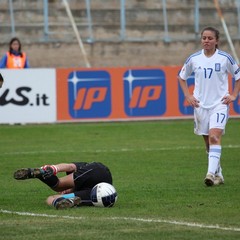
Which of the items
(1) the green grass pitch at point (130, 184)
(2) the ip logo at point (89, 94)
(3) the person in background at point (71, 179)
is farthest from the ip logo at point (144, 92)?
(3) the person in background at point (71, 179)

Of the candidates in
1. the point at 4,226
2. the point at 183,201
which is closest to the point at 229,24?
the point at 183,201

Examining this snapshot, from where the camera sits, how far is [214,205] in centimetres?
1052

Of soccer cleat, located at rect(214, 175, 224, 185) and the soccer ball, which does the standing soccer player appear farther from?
the soccer ball

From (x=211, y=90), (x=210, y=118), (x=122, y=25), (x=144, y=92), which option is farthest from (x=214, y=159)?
(x=122, y=25)

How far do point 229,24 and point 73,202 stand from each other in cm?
2153

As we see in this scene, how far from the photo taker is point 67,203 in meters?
10.3

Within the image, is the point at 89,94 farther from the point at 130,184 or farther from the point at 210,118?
the point at 130,184

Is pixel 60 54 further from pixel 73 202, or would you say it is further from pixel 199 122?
pixel 73 202

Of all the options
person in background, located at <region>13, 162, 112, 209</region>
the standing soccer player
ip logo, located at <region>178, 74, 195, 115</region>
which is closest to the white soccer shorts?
the standing soccer player

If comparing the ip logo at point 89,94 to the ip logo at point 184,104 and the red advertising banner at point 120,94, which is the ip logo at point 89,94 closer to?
the red advertising banner at point 120,94

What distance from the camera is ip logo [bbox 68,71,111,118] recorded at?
23.1 meters

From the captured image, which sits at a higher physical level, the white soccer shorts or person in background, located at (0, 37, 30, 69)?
person in background, located at (0, 37, 30, 69)

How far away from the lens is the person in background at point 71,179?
34.0 ft

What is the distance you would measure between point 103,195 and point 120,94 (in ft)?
42.7
